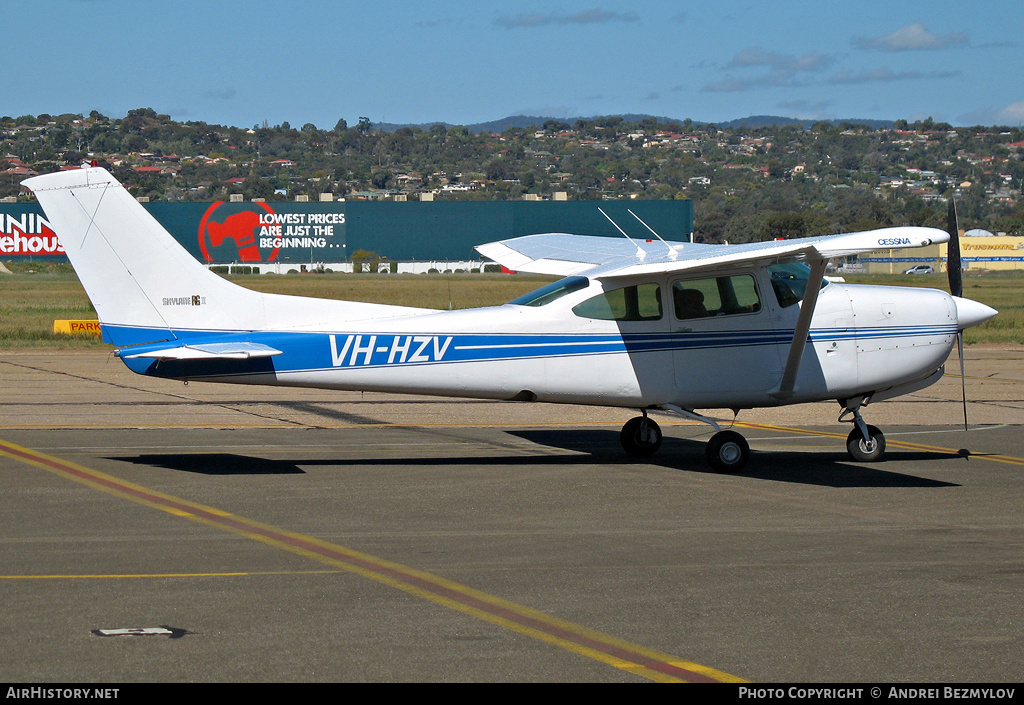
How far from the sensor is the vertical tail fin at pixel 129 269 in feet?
37.0

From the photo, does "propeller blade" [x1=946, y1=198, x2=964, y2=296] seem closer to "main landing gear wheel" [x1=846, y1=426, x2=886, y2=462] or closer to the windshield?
"main landing gear wheel" [x1=846, y1=426, x2=886, y2=462]

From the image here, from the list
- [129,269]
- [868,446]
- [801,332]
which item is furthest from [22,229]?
[801,332]

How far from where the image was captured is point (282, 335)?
11.7 metres

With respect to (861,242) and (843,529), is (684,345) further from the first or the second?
(843,529)

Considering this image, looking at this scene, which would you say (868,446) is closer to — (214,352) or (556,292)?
(556,292)

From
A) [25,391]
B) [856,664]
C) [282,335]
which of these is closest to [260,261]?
[25,391]

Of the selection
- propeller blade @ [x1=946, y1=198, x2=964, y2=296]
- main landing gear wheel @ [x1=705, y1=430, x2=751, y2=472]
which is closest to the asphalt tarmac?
main landing gear wheel @ [x1=705, y1=430, x2=751, y2=472]

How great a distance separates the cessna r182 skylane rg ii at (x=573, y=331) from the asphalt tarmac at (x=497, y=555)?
951mm

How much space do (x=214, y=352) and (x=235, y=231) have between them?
97.1 metres

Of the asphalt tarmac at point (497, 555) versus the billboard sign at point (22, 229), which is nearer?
the asphalt tarmac at point (497, 555)

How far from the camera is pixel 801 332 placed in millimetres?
11805

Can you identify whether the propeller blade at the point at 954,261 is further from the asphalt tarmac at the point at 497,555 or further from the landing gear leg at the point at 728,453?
the landing gear leg at the point at 728,453

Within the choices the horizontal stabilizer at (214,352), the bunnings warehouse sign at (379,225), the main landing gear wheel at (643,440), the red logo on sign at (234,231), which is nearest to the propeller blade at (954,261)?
the main landing gear wheel at (643,440)

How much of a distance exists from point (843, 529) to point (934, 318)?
4175mm
